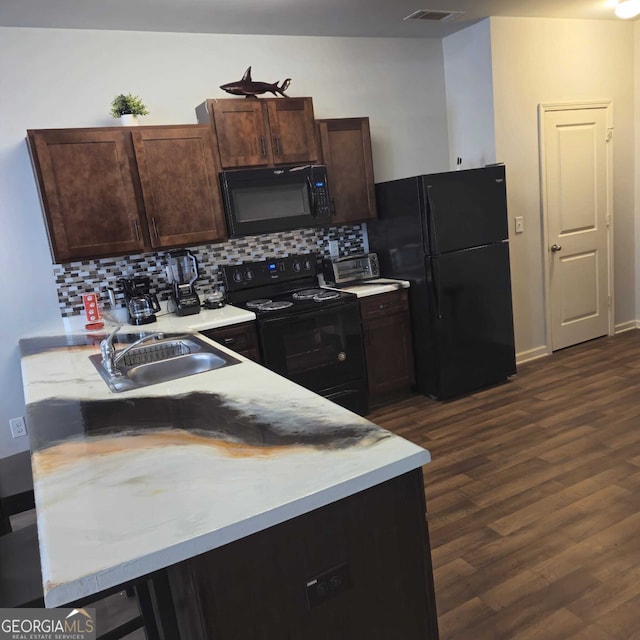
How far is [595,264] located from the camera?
477cm

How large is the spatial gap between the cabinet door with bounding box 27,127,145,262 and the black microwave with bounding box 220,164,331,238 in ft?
1.86

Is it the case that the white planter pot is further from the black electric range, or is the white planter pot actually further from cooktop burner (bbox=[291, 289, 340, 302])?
cooktop burner (bbox=[291, 289, 340, 302])

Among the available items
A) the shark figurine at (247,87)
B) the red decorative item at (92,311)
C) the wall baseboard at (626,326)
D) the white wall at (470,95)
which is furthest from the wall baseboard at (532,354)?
the red decorative item at (92,311)

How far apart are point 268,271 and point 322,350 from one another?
0.71 metres

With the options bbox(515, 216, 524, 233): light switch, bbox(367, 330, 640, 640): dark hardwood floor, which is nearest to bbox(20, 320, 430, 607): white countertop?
bbox(367, 330, 640, 640): dark hardwood floor

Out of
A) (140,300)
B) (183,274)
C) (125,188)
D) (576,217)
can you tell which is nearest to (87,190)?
(125,188)

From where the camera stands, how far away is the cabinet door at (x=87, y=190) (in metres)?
2.92

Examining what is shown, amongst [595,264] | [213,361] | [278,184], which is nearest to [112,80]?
[278,184]

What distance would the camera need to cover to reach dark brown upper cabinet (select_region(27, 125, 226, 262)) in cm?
294

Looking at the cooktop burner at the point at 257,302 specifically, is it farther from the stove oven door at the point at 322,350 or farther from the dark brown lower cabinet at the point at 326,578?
the dark brown lower cabinet at the point at 326,578

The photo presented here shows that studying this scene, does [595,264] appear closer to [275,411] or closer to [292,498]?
[275,411]

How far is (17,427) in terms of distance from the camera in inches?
130

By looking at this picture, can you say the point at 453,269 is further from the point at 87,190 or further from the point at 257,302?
the point at 87,190

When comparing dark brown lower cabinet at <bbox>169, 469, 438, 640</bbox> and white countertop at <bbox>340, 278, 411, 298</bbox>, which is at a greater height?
white countertop at <bbox>340, 278, 411, 298</bbox>
